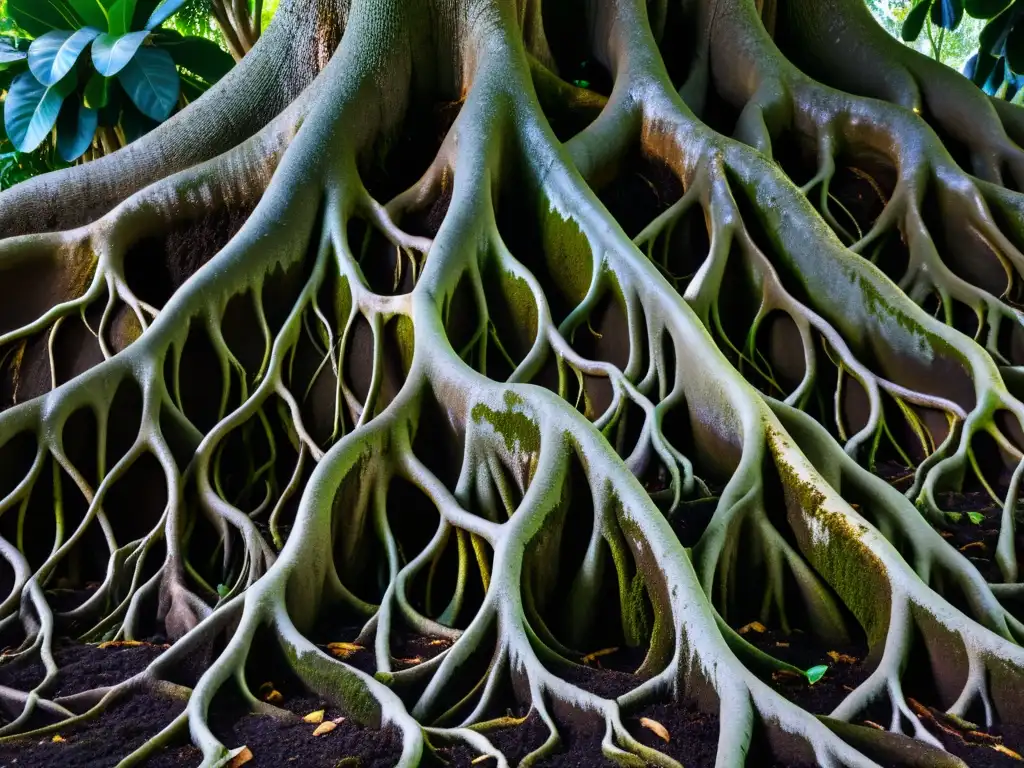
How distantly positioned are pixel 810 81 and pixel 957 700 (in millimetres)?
3846

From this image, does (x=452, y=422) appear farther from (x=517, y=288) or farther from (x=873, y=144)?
(x=873, y=144)

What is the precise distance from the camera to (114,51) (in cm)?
661

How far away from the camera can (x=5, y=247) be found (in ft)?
13.2

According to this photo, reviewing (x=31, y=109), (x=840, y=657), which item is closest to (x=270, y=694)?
(x=840, y=657)

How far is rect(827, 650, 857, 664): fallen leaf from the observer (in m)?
2.41

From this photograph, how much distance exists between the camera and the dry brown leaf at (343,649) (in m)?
2.46

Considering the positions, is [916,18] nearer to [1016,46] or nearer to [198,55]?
[1016,46]

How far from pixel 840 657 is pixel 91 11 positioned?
7441 mm

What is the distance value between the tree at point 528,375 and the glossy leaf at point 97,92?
286cm

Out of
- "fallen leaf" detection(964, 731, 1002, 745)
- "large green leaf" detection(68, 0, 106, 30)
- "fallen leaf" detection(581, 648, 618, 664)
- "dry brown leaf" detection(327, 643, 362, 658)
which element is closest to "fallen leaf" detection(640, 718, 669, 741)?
"fallen leaf" detection(581, 648, 618, 664)

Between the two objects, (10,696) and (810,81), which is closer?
(10,696)

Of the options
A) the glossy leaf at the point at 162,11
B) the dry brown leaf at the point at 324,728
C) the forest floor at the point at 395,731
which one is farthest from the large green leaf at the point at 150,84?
the dry brown leaf at the point at 324,728

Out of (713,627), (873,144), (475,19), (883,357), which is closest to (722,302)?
(883,357)

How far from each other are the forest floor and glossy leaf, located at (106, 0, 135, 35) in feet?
19.7
